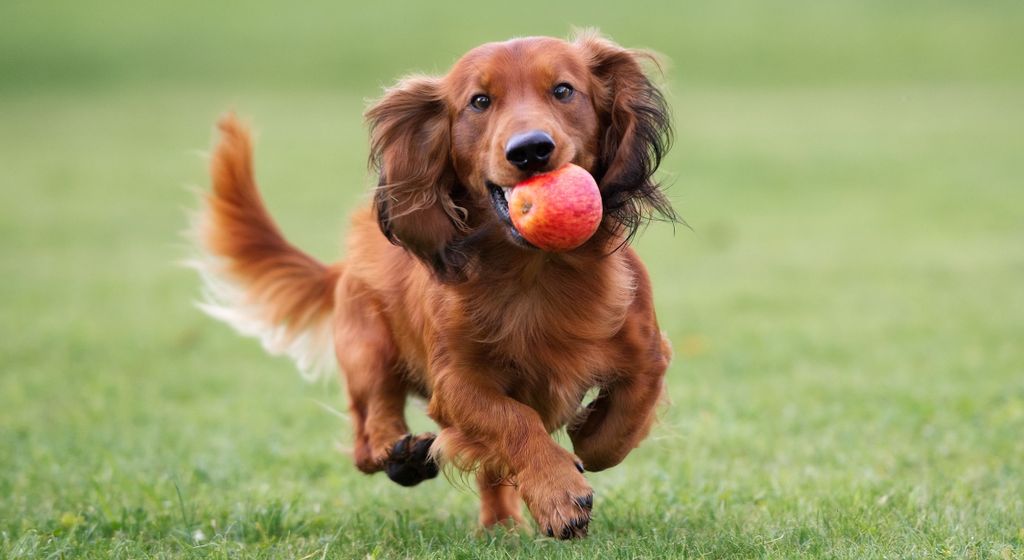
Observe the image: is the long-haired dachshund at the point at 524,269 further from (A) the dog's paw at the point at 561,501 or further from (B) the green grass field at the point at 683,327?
(B) the green grass field at the point at 683,327

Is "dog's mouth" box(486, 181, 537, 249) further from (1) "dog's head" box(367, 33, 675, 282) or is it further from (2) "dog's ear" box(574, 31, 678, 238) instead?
(2) "dog's ear" box(574, 31, 678, 238)

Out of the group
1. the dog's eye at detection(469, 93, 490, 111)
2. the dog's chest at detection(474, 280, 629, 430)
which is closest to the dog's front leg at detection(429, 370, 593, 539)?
the dog's chest at detection(474, 280, 629, 430)

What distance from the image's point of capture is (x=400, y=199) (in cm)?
420

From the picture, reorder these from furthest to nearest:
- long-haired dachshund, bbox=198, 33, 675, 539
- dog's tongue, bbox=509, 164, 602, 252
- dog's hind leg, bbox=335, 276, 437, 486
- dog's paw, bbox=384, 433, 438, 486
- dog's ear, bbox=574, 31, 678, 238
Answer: dog's hind leg, bbox=335, 276, 437, 486 → dog's paw, bbox=384, 433, 438, 486 → dog's ear, bbox=574, 31, 678, 238 → long-haired dachshund, bbox=198, 33, 675, 539 → dog's tongue, bbox=509, 164, 602, 252

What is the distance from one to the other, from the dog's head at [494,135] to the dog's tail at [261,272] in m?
1.71

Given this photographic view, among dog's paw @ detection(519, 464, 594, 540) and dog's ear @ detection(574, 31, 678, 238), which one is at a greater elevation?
dog's ear @ detection(574, 31, 678, 238)

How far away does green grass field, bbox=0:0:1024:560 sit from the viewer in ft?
14.6

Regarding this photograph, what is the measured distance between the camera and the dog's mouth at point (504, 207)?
12.7ft

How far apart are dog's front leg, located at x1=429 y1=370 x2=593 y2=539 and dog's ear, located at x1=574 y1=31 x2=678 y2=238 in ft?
2.35

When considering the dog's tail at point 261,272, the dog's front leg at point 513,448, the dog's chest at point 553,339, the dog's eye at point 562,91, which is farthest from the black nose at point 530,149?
the dog's tail at point 261,272

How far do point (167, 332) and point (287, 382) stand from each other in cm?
211

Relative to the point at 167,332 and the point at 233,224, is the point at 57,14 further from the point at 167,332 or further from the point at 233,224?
the point at 233,224

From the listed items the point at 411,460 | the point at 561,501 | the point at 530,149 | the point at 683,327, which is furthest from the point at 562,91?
the point at 683,327

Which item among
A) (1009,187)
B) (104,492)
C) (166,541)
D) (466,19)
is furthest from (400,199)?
(466,19)
